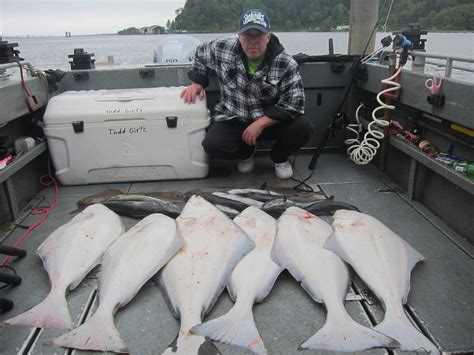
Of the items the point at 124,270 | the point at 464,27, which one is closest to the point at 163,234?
the point at 124,270

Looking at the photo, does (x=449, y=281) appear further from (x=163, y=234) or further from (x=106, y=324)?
(x=106, y=324)

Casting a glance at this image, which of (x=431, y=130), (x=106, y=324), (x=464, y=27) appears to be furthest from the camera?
(x=464, y=27)

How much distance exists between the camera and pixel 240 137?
4.03 m

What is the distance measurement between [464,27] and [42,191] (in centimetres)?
570

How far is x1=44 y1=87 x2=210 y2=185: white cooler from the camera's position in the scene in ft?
12.6

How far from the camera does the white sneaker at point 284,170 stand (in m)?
4.14

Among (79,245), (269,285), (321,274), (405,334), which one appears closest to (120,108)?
(79,245)

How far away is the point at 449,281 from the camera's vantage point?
2.52 m

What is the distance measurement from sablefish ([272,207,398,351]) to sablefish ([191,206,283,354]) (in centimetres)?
8

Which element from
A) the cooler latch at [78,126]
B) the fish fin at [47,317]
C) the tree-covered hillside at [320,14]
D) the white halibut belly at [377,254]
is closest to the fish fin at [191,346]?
the fish fin at [47,317]

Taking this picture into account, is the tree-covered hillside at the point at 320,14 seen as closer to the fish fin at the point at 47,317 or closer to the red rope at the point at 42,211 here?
the red rope at the point at 42,211

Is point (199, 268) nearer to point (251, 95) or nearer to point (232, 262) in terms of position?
point (232, 262)

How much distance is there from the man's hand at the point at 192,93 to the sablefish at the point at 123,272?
1.29 meters

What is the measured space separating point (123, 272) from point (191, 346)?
679 mm
